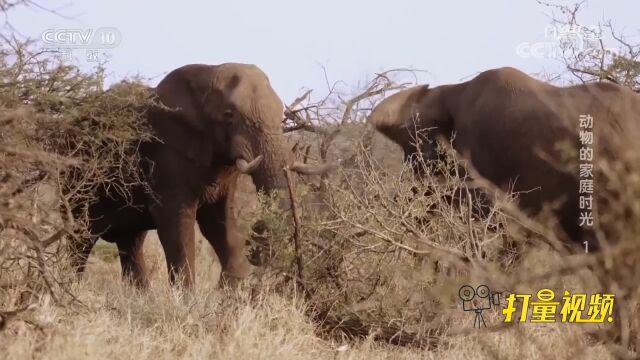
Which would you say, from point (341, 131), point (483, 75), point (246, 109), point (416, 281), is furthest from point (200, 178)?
point (416, 281)

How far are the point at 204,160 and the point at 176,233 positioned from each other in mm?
732

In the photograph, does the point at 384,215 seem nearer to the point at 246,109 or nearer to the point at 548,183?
the point at 548,183

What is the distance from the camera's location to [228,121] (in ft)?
30.9

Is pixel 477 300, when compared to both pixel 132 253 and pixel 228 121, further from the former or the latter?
pixel 132 253

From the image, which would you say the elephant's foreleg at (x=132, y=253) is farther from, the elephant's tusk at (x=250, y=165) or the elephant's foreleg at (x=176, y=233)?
the elephant's tusk at (x=250, y=165)

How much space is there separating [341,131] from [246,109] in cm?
88

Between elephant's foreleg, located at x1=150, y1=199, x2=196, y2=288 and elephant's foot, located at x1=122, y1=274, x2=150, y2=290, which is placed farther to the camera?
elephant's foot, located at x1=122, y1=274, x2=150, y2=290

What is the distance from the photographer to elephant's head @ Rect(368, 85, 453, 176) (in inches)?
379

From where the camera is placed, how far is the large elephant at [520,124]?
25.8 ft

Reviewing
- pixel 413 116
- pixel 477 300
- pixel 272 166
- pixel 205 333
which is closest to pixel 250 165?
pixel 272 166

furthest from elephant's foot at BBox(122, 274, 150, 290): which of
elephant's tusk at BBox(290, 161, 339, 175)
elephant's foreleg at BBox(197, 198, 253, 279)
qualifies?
elephant's tusk at BBox(290, 161, 339, 175)

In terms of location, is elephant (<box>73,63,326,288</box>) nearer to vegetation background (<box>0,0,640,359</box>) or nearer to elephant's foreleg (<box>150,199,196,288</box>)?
elephant's foreleg (<box>150,199,196,288</box>)

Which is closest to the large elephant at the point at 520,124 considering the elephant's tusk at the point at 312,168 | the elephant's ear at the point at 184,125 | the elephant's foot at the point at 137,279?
the elephant's tusk at the point at 312,168

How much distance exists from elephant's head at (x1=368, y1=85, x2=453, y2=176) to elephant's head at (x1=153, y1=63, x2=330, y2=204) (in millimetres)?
1027
